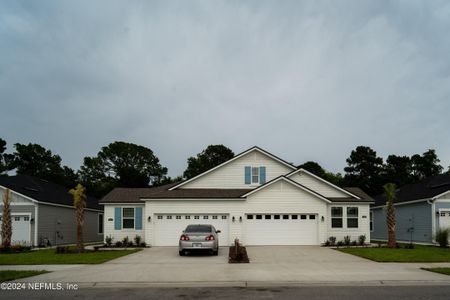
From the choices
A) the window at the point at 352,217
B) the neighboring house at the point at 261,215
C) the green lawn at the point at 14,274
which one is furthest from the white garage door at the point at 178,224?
the green lawn at the point at 14,274

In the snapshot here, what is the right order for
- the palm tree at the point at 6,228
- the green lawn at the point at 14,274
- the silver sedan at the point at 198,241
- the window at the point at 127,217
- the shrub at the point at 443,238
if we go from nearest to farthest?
the green lawn at the point at 14,274 → the silver sedan at the point at 198,241 → the palm tree at the point at 6,228 → the shrub at the point at 443,238 → the window at the point at 127,217

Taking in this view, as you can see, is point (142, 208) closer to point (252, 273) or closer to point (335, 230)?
point (335, 230)

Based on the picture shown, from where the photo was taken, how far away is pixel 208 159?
73.9 metres

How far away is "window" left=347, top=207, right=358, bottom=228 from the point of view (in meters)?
31.4

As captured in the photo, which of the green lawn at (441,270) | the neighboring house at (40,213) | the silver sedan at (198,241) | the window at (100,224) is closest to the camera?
the green lawn at (441,270)

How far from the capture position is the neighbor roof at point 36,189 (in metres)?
32.8

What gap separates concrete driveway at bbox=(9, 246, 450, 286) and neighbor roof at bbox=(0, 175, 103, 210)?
15330 mm

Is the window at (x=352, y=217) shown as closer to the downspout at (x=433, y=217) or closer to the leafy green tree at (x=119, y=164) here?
the downspout at (x=433, y=217)

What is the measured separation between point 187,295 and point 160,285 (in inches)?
77.5

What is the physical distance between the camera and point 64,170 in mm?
72062

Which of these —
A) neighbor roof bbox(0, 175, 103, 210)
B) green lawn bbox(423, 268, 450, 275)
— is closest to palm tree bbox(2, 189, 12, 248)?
neighbor roof bbox(0, 175, 103, 210)

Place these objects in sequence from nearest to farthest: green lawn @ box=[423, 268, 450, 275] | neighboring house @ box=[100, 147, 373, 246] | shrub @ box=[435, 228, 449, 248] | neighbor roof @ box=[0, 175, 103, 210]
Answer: green lawn @ box=[423, 268, 450, 275]
shrub @ box=[435, 228, 449, 248]
neighboring house @ box=[100, 147, 373, 246]
neighbor roof @ box=[0, 175, 103, 210]

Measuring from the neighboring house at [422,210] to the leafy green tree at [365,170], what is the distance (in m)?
23.3

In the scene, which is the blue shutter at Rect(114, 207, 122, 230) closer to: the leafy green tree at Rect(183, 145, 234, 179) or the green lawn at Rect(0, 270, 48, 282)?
the green lawn at Rect(0, 270, 48, 282)
